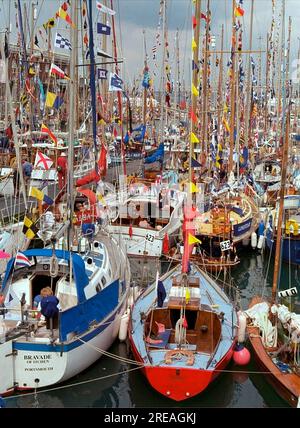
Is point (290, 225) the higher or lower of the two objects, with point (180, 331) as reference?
higher

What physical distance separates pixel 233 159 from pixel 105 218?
495 inches

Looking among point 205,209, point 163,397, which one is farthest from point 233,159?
point 163,397

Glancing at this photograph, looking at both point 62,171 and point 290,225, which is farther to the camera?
point 62,171

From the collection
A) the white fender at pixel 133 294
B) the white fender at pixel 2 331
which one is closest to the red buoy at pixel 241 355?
the white fender at pixel 133 294

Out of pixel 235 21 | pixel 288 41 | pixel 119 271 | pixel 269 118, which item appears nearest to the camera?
pixel 119 271

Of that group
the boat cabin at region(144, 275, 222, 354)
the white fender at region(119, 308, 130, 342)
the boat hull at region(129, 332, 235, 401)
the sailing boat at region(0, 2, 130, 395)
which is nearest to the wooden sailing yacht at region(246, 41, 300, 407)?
the boat cabin at region(144, 275, 222, 354)

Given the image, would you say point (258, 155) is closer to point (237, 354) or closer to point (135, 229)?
point (135, 229)

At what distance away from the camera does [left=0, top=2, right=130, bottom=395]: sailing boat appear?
12.6 metres

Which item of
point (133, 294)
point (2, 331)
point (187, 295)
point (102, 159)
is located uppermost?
point (102, 159)

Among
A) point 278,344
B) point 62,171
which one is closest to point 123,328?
point 278,344

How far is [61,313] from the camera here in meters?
12.5

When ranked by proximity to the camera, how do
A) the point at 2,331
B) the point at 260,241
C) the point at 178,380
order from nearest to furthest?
1. the point at 178,380
2. the point at 2,331
3. the point at 260,241

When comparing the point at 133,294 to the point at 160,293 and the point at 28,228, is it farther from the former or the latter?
the point at 28,228

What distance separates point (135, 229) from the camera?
76.5ft
